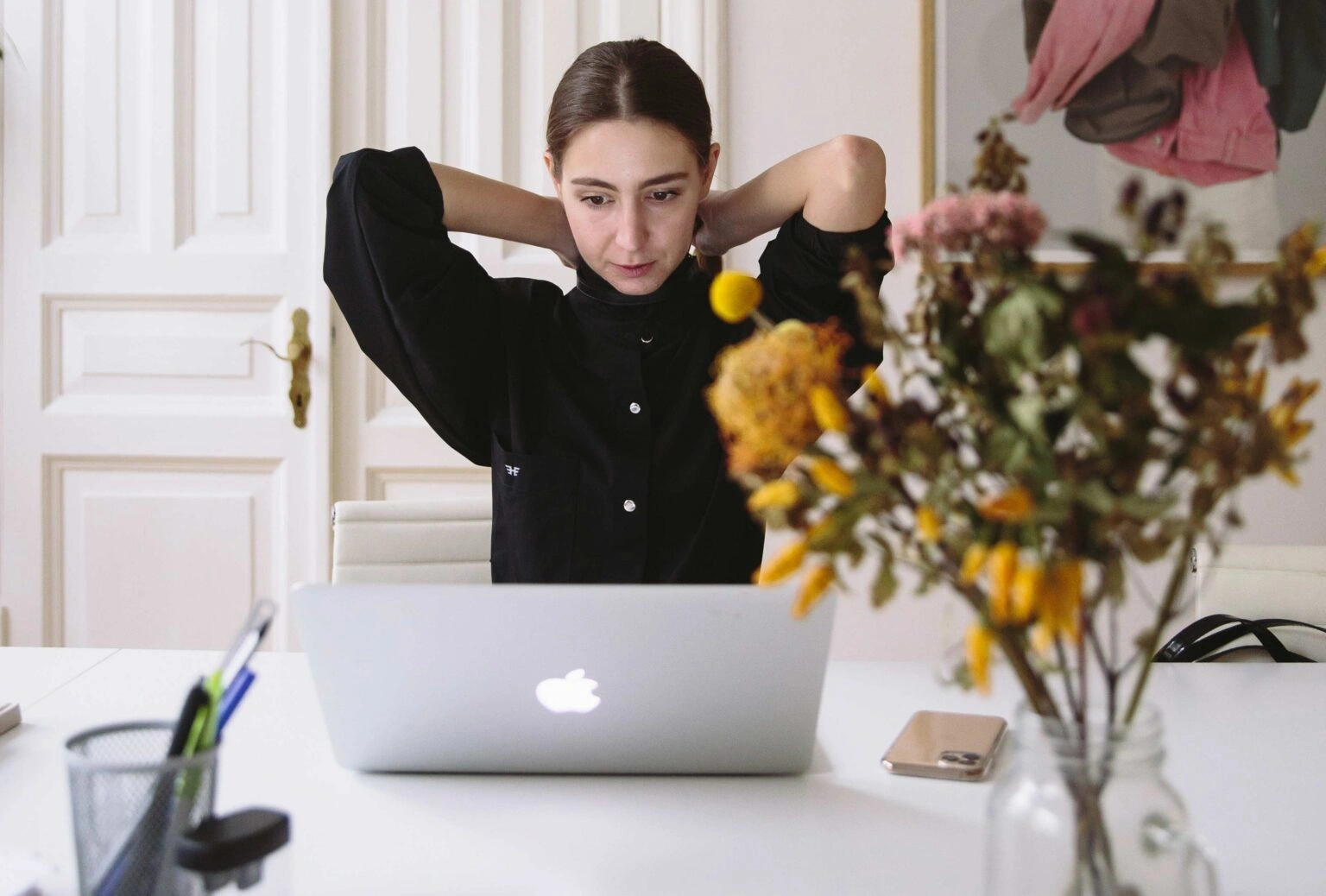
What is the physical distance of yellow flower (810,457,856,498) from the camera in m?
0.51

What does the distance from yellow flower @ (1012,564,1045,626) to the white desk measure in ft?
1.17

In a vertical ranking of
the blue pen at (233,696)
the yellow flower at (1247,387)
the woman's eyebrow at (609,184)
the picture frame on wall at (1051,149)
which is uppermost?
the picture frame on wall at (1051,149)

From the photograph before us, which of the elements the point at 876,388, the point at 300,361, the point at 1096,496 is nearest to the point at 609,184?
the point at 876,388

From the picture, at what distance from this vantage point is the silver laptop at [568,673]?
0.86 m

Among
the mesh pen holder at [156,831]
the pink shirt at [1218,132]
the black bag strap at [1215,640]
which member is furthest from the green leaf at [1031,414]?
the pink shirt at [1218,132]

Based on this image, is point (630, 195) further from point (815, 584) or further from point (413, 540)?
point (815, 584)

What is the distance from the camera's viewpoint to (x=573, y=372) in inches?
63.0

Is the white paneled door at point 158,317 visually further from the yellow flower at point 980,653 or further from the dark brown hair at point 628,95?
the yellow flower at point 980,653

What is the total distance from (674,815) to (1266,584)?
3.53 ft

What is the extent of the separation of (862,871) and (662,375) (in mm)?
880

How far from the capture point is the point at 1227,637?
1.46m

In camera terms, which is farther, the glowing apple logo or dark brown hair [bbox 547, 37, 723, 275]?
dark brown hair [bbox 547, 37, 723, 275]

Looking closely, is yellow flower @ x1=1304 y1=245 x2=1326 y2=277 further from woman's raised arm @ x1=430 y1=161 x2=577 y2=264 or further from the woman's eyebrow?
Result: woman's raised arm @ x1=430 y1=161 x2=577 y2=264

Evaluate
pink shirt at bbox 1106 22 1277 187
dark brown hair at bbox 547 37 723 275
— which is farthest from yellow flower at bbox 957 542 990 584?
pink shirt at bbox 1106 22 1277 187
